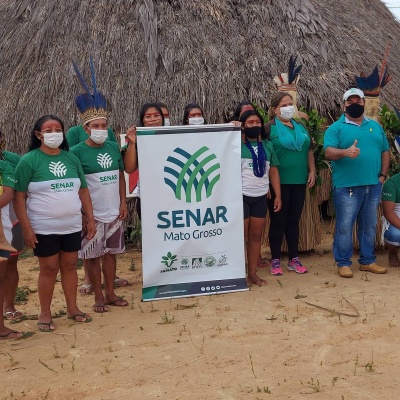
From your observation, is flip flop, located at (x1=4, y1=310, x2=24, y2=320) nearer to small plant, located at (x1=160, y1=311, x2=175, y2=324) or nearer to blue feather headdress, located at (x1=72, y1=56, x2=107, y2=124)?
small plant, located at (x1=160, y1=311, x2=175, y2=324)

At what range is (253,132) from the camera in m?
5.11

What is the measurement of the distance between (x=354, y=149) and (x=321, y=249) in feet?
6.43

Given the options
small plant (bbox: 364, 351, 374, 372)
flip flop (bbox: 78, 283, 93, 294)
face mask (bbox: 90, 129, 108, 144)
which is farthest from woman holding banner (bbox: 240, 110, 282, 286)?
small plant (bbox: 364, 351, 374, 372)

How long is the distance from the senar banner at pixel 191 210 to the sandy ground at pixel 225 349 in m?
0.18

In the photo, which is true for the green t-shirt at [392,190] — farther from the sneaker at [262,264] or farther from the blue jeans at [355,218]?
the sneaker at [262,264]

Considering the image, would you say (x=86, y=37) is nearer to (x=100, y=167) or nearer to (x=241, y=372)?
(x=100, y=167)

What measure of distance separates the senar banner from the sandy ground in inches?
7.2

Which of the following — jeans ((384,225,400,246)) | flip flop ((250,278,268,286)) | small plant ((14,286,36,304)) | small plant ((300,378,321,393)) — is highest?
jeans ((384,225,400,246))

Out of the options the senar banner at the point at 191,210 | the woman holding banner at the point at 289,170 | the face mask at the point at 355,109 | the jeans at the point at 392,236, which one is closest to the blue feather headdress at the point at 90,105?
the senar banner at the point at 191,210

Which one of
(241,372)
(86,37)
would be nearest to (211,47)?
(86,37)

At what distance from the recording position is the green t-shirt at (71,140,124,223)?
4.55 meters

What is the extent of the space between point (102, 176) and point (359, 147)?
7.56ft

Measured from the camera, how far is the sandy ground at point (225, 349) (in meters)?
3.25

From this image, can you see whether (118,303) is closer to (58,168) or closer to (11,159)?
(58,168)
